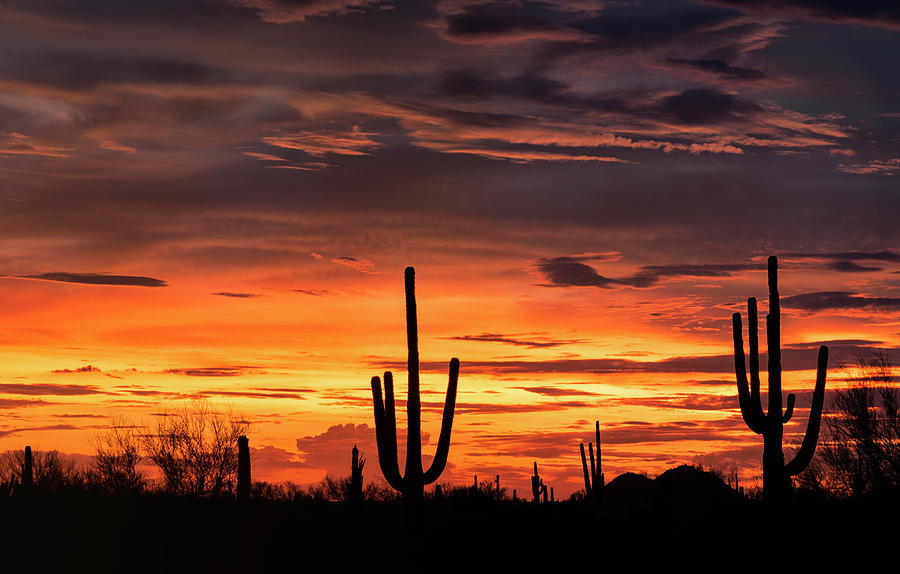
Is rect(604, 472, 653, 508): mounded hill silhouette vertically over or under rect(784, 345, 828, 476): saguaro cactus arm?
under

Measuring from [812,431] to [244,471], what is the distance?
17.8 m

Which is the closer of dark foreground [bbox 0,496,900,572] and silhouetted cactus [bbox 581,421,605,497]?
dark foreground [bbox 0,496,900,572]

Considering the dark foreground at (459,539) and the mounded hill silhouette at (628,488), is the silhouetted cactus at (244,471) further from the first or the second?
the mounded hill silhouette at (628,488)

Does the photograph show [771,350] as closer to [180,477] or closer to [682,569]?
[682,569]

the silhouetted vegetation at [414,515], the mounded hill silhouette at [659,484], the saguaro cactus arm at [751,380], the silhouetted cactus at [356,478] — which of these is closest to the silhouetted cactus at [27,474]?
the silhouetted vegetation at [414,515]

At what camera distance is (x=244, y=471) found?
3125 centimetres

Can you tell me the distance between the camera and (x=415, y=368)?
2169cm

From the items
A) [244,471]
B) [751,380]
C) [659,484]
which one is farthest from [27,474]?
[659,484]

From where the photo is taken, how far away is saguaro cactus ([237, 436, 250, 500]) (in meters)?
29.9

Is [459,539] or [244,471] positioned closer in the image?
[459,539]

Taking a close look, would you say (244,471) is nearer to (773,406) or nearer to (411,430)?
(411,430)

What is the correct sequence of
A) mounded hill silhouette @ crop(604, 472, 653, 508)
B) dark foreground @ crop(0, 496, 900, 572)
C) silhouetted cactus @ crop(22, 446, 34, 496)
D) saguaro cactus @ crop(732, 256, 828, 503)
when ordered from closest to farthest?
dark foreground @ crop(0, 496, 900, 572)
saguaro cactus @ crop(732, 256, 828, 503)
silhouetted cactus @ crop(22, 446, 34, 496)
mounded hill silhouette @ crop(604, 472, 653, 508)

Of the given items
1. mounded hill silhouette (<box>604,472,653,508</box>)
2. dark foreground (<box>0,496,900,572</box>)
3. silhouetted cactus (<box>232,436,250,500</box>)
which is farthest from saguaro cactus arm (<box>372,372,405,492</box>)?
mounded hill silhouette (<box>604,472,653,508</box>)

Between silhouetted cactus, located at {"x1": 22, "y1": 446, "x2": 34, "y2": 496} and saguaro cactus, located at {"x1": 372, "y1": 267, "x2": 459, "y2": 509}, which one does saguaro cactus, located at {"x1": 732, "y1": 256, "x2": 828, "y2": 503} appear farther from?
silhouetted cactus, located at {"x1": 22, "y1": 446, "x2": 34, "y2": 496}
